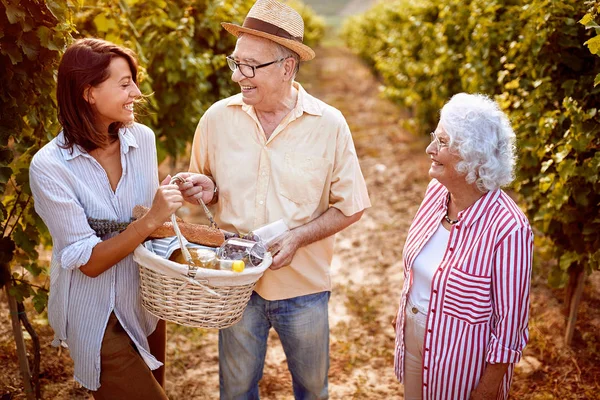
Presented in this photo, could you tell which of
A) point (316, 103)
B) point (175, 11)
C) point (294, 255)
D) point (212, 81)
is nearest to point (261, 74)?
point (316, 103)

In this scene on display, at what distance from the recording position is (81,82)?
Answer: 206cm

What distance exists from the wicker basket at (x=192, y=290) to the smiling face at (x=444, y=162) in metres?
0.75

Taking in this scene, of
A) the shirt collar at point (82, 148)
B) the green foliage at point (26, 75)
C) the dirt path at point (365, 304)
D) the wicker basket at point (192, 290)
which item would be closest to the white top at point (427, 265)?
the wicker basket at point (192, 290)

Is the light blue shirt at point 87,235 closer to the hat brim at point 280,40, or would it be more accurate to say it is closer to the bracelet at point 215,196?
the bracelet at point 215,196

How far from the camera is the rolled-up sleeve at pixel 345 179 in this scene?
8.30 feet

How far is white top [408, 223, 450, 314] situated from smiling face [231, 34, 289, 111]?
89 centimetres

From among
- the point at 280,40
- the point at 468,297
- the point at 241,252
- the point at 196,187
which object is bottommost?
the point at 468,297

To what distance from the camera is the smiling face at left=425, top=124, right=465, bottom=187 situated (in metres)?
2.25

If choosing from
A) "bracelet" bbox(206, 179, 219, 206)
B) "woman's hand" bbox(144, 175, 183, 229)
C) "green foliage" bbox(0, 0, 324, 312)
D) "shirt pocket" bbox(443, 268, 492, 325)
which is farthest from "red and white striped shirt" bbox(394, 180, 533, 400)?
"green foliage" bbox(0, 0, 324, 312)

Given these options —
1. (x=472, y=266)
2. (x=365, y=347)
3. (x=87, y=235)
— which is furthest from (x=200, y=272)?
(x=365, y=347)

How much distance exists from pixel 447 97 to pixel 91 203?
229 inches

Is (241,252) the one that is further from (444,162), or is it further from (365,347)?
(365,347)

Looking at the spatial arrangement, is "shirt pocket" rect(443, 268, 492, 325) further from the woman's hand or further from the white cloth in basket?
the woman's hand

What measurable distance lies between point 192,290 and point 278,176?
2.33 ft
